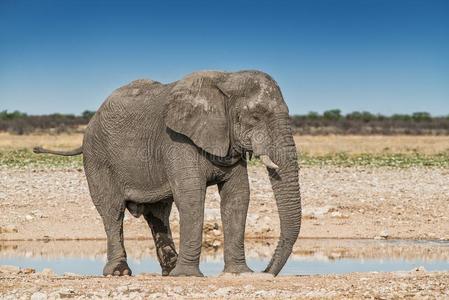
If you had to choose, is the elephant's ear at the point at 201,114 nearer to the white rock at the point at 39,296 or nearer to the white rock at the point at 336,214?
the white rock at the point at 39,296

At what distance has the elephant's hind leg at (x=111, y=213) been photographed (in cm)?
1373

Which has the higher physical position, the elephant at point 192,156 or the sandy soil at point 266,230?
the elephant at point 192,156

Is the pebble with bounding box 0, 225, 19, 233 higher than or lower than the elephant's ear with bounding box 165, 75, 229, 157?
lower

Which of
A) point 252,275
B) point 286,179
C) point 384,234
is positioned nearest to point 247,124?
point 286,179

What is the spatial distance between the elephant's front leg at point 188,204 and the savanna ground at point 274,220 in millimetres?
433

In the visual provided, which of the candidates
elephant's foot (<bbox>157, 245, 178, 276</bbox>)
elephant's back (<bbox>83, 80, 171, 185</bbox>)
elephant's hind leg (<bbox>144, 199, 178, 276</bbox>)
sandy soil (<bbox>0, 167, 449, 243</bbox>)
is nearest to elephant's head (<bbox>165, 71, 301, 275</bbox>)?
elephant's back (<bbox>83, 80, 171, 185</bbox>)

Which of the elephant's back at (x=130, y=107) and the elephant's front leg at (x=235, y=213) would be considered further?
the elephant's back at (x=130, y=107)

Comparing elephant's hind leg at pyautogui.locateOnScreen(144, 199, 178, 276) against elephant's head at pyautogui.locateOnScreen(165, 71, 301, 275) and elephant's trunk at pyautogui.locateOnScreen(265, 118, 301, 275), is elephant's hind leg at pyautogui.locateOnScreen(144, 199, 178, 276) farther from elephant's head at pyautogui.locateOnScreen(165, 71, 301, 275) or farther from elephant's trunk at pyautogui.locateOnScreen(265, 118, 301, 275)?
elephant's trunk at pyautogui.locateOnScreen(265, 118, 301, 275)

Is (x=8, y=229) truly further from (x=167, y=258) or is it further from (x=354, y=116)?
(x=354, y=116)

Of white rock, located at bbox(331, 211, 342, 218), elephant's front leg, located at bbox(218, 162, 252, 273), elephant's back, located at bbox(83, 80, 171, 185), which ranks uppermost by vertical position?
elephant's back, located at bbox(83, 80, 171, 185)

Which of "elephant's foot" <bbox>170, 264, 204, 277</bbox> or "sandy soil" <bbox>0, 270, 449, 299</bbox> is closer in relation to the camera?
"sandy soil" <bbox>0, 270, 449, 299</bbox>

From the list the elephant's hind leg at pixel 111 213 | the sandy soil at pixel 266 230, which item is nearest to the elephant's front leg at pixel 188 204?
the sandy soil at pixel 266 230

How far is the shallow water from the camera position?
15.1 metres

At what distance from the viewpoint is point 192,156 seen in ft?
40.5
